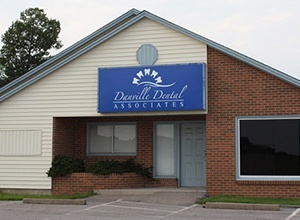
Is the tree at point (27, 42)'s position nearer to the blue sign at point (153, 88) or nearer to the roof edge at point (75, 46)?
the roof edge at point (75, 46)

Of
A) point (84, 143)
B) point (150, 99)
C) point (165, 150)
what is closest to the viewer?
point (150, 99)

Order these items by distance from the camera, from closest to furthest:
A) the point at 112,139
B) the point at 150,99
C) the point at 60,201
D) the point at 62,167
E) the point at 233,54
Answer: the point at 60,201 < the point at 233,54 < the point at 150,99 < the point at 62,167 < the point at 112,139

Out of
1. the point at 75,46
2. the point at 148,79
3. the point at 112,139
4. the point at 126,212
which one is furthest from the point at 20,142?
the point at 126,212

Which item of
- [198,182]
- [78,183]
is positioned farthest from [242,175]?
[78,183]

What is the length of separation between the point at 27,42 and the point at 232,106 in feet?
94.7

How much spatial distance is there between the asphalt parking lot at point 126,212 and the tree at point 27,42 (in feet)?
92.3

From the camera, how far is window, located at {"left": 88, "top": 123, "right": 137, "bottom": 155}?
21406 mm

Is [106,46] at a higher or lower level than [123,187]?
higher

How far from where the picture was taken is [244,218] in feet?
45.7

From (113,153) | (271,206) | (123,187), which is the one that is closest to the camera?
(271,206)

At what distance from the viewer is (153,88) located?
18938mm

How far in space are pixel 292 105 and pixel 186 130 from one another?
4.36 m

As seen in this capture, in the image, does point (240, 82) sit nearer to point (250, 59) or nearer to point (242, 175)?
point (250, 59)

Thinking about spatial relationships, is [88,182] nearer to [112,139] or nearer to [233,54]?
[112,139]
